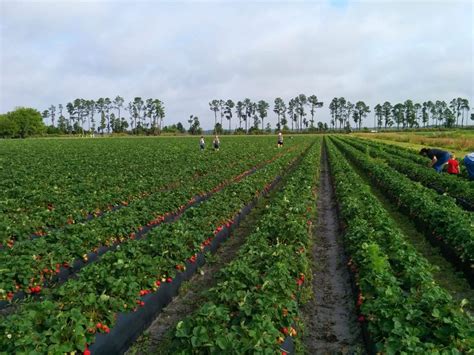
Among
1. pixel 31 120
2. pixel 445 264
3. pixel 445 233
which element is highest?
pixel 31 120

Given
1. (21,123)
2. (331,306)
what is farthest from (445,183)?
(21,123)

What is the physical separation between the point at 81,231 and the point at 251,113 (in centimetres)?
15001

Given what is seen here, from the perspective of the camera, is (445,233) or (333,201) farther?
(333,201)

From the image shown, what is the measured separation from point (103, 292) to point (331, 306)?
3581 mm

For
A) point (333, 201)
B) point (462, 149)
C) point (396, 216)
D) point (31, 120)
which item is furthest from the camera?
point (31, 120)

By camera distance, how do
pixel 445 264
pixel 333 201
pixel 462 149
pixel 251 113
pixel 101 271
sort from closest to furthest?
pixel 101 271, pixel 445 264, pixel 333 201, pixel 462 149, pixel 251 113

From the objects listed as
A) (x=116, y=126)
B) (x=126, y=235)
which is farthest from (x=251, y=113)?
(x=126, y=235)

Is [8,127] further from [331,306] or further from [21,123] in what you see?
[331,306]

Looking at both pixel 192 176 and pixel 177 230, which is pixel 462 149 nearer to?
pixel 192 176

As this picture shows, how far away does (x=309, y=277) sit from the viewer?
6.97 m

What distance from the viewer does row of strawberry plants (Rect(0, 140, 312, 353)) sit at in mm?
3834

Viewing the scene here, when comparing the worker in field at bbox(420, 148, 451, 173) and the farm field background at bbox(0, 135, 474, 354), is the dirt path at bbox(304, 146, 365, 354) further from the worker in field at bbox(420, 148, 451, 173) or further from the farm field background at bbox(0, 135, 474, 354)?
the worker in field at bbox(420, 148, 451, 173)

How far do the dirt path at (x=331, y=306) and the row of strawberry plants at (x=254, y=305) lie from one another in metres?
0.30

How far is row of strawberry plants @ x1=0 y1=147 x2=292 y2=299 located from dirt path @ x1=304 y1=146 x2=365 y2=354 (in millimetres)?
4313
